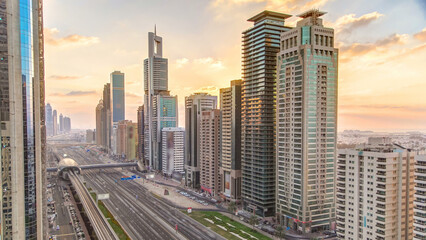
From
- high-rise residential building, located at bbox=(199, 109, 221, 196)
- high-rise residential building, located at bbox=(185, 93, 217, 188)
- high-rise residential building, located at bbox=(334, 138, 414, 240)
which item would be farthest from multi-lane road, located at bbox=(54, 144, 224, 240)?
high-rise residential building, located at bbox=(334, 138, 414, 240)

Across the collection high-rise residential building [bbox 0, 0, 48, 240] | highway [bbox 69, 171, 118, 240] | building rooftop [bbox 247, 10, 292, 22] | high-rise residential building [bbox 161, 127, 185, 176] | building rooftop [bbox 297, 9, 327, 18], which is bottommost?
highway [bbox 69, 171, 118, 240]

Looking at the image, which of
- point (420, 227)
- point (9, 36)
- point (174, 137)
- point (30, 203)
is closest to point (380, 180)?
point (420, 227)

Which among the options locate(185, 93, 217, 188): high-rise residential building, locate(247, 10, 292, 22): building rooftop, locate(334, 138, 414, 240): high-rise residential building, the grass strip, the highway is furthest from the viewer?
locate(185, 93, 217, 188): high-rise residential building

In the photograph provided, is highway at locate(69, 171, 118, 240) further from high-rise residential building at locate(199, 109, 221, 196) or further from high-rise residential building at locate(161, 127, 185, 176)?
high-rise residential building at locate(161, 127, 185, 176)

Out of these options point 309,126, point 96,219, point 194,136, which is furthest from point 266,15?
point 96,219

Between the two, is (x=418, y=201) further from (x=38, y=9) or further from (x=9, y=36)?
(x=38, y=9)

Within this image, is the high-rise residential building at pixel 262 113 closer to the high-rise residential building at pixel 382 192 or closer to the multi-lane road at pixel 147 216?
the multi-lane road at pixel 147 216

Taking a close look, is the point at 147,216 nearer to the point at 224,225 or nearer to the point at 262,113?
the point at 224,225

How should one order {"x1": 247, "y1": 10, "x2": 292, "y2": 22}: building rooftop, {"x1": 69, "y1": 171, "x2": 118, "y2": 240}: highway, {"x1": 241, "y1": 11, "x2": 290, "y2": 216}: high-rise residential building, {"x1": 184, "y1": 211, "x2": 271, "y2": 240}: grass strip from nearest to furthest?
1. {"x1": 69, "y1": 171, "x2": 118, "y2": 240}: highway
2. {"x1": 184, "y1": 211, "x2": 271, "y2": 240}: grass strip
3. {"x1": 241, "y1": 11, "x2": 290, "y2": 216}: high-rise residential building
4. {"x1": 247, "y1": 10, "x2": 292, "y2": 22}: building rooftop
